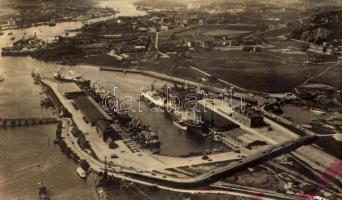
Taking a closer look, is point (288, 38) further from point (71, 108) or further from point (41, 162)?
point (41, 162)

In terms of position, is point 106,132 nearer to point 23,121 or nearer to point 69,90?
point 23,121

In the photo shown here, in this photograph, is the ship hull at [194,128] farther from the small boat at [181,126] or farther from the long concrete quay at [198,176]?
the long concrete quay at [198,176]

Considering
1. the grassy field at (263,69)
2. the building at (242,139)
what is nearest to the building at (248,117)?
the building at (242,139)

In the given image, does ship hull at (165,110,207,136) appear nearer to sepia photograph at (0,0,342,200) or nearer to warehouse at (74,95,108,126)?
sepia photograph at (0,0,342,200)

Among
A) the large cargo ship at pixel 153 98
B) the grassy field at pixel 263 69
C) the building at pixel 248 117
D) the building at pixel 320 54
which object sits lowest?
the large cargo ship at pixel 153 98

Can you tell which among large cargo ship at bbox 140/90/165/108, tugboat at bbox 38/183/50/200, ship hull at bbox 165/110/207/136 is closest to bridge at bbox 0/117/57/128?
large cargo ship at bbox 140/90/165/108

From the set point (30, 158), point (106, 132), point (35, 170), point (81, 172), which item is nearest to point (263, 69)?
point (106, 132)

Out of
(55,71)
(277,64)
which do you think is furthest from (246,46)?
(55,71)
